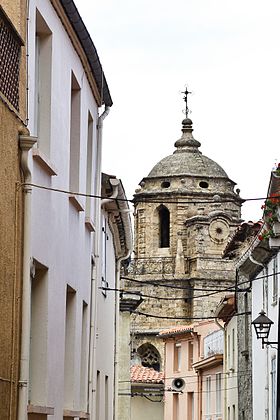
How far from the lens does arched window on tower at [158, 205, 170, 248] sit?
88.6m

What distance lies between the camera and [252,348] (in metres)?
35.3

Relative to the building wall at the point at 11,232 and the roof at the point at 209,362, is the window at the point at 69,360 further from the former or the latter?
the roof at the point at 209,362

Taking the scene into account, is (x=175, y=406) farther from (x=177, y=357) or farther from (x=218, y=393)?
(x=218, y=393)

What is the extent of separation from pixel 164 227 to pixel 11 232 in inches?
3050

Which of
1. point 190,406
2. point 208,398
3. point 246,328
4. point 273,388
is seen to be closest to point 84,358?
point 273,388

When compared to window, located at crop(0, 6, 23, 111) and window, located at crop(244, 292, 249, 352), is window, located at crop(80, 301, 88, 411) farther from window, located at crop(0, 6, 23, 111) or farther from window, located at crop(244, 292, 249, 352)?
window, located at crop(244, 292, 249, 352)

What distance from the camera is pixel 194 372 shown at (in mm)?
55562

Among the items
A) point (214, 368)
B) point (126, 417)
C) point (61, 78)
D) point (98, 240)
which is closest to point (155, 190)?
point (214, 368)

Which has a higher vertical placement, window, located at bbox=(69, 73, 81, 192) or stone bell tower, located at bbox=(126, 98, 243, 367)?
stone bell tower, located at bbox=(126, 98, 243, 367)

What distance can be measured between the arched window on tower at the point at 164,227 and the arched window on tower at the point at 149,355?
21.8 feet

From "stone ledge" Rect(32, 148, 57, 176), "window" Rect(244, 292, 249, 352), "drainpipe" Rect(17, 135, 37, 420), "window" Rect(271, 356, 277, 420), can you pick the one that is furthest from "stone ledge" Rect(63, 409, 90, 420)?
"window" Rect(244, 292, 249, 352)

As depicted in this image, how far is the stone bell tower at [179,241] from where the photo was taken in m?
85.2

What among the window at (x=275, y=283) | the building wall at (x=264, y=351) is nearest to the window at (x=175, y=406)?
the building wall at (x=264, y=351)

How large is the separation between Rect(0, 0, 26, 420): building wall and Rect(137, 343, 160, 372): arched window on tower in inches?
2859
